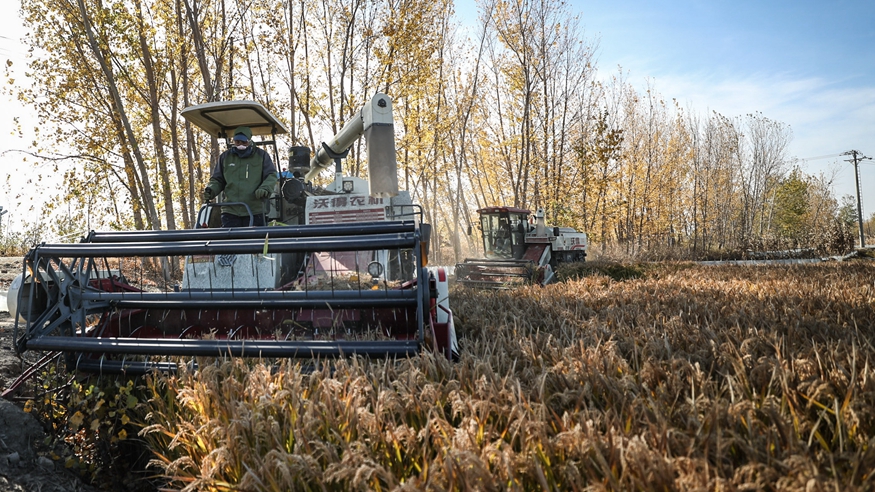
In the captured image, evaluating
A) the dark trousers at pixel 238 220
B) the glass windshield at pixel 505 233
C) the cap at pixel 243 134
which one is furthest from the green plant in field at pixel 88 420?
the glass windshield at pixel 505 233

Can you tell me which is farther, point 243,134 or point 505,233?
point 505,233

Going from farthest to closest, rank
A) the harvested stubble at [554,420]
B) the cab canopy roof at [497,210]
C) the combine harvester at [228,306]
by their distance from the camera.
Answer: the cab canopy roof at [497,210], the combine harvester at [228,306], the harvested stubble at [554,420]

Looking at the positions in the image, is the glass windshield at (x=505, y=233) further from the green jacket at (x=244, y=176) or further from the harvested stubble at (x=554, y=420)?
the harvested stubble at (x=554, y=420)

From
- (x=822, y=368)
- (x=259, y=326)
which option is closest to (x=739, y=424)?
(x=822, y=368)

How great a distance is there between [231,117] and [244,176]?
95 cm

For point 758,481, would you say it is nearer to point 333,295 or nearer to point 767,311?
point 333,295

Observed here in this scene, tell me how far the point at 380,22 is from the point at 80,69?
26.0 feet

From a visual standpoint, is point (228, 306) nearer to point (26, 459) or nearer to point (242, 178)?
point (26, 459)

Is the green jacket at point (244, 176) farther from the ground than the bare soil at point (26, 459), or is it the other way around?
the green jacket at point (244, 176)

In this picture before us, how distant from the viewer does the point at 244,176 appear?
559 centimetres

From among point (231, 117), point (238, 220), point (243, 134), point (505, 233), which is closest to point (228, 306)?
point (238, 220)

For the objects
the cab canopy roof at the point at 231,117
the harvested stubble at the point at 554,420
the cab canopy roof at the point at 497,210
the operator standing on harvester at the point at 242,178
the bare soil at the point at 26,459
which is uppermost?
the cab canopy roof at the point at 231,117

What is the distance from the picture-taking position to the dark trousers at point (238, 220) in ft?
18.1

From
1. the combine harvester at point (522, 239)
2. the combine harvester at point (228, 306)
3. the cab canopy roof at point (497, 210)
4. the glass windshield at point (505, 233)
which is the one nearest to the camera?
the combine harvester at point (228, 306)
